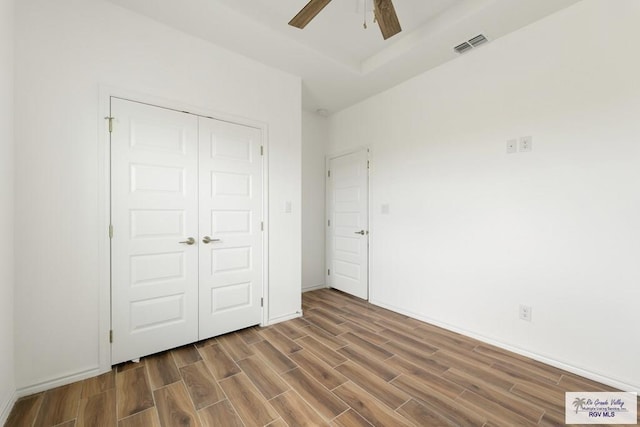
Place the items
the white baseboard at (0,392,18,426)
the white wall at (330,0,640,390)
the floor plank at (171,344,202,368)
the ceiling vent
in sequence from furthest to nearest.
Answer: the ceiling vent < the floor plank at (171,344,202,368) < the white wall at (330,0,640,390) < the white baseboard at (0,392,18,426)

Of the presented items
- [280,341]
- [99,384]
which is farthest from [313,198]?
[99,384]

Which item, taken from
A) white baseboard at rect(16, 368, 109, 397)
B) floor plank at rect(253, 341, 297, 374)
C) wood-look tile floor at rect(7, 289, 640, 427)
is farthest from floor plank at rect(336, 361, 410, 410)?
white baseboard at rect(16, 368, 109, 397)

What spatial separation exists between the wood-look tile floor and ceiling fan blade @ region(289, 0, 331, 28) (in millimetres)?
2615

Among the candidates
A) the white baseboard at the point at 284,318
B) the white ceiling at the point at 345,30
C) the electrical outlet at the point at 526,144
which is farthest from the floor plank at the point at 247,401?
the white ceiling at the point at 345,30

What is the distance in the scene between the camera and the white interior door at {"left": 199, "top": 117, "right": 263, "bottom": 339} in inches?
97.1

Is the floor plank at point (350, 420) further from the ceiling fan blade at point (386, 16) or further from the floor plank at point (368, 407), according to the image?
the ceiling fan blade at point (386, 16)

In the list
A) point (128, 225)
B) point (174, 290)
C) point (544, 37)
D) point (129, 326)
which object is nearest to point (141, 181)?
point (128, 225)

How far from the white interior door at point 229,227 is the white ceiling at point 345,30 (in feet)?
2.65

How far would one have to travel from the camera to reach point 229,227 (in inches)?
103

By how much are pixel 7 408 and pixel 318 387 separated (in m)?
1.89

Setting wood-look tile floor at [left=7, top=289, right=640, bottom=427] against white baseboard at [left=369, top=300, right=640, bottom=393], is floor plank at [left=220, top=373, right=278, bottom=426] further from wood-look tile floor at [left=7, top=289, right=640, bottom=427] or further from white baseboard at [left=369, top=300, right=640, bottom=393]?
white baseboard at [left=369, top=300, right=640, bottom=393]

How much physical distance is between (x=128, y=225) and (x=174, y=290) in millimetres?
674

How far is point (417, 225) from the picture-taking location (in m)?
3.06

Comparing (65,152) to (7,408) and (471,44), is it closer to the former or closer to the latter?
(7,408)
